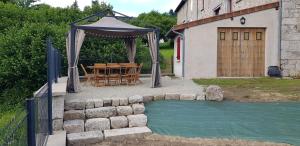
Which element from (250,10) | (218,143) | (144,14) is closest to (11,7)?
(250,10)

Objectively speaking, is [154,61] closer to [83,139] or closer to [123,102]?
[123,102]

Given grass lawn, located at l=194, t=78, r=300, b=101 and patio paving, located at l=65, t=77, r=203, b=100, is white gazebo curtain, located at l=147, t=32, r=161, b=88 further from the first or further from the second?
grass lawn, located at l=194, t=78, r=300, b=101

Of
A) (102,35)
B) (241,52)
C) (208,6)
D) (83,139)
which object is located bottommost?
(83,139)

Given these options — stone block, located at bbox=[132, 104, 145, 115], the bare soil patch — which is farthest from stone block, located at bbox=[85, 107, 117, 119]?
the bare soil patch

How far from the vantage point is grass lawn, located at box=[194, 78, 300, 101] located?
913cm

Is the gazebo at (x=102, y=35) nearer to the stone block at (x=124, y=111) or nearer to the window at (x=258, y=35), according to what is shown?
the stone block at (x=124, y=111)

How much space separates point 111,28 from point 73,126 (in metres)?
4.60

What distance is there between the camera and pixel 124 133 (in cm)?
628

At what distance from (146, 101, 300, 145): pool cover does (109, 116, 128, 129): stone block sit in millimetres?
519

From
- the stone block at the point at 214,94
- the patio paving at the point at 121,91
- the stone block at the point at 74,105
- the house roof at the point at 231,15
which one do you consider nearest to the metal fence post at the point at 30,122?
the stone block at the point at 74,105

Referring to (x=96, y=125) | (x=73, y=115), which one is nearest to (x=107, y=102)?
(x=73, y=115)

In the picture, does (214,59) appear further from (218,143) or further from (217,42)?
(218,143)

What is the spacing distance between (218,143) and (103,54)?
10.7m

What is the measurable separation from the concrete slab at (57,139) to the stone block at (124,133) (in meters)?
0.78
